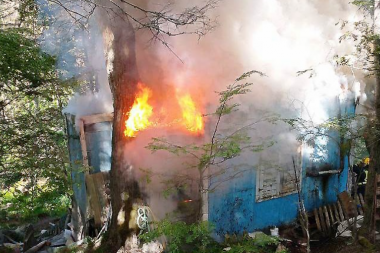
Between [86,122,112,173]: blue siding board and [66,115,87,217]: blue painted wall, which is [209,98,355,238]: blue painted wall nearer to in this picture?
[86,122,112,173]: blue siding board

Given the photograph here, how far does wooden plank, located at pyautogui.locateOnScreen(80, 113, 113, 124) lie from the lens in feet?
31.3

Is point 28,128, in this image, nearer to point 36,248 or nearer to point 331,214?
point 36,248

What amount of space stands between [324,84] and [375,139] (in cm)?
315

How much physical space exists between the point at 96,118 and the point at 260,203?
5276 mm

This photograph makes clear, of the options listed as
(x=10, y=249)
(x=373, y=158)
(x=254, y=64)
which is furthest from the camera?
(x=10, y=249)

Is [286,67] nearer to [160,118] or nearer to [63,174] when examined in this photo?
[160,118]

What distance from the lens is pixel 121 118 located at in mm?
7215

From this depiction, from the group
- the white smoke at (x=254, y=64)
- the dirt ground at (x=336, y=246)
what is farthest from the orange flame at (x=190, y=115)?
the dirt ground at (x=336, y=246)

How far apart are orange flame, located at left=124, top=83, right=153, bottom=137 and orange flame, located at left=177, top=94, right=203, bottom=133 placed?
2.68 ft

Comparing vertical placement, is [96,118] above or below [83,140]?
above

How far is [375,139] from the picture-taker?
739 centimetres

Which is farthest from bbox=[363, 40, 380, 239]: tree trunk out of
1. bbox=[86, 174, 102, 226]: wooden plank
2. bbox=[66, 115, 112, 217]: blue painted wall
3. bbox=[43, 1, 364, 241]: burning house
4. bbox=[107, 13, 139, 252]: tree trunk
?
bbox=[66, 115, 112, 217]: blue painted wall

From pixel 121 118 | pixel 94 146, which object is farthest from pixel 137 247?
pixel 94 146

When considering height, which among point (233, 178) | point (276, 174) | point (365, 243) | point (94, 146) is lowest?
point (365, 243)
